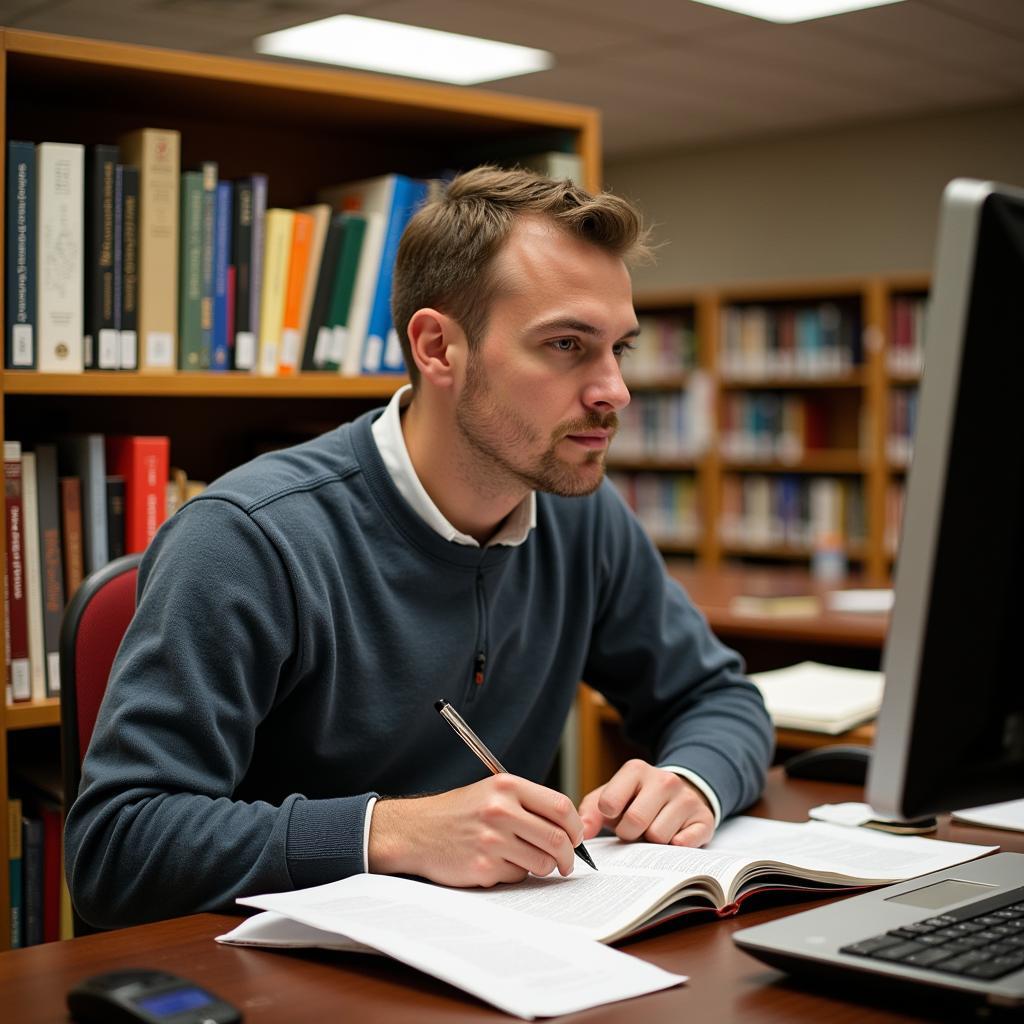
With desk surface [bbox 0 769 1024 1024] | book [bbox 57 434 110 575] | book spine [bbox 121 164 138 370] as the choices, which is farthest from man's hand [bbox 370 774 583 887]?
book spine [bbox 121 164 138 370]

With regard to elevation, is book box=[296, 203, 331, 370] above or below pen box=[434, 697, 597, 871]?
above

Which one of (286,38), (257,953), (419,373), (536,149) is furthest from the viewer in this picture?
(286,38)

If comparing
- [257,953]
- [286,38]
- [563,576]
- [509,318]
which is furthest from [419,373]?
[286,38]

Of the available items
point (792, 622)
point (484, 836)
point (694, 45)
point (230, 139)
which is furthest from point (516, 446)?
point (694, 45)

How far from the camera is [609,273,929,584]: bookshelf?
18.9 ft

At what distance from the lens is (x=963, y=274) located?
0.74 m

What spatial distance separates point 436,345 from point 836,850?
2.26ft

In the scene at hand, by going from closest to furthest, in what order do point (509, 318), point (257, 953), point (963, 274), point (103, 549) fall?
1. point (963, 274)
2. point (257, 953)
3. point (509, 318)
4. point (103, 549)

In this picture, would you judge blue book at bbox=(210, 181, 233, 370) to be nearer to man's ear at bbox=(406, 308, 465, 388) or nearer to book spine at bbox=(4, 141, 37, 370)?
book spine at bbox=(4, 141, 37, 370)

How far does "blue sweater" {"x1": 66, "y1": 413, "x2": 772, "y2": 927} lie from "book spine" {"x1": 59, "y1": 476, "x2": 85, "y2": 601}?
21.5 inches

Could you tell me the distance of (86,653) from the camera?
1376mm

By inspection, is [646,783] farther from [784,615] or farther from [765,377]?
[765,377]

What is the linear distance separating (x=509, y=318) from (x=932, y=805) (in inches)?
30.9

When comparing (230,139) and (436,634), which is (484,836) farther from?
(230,139)
